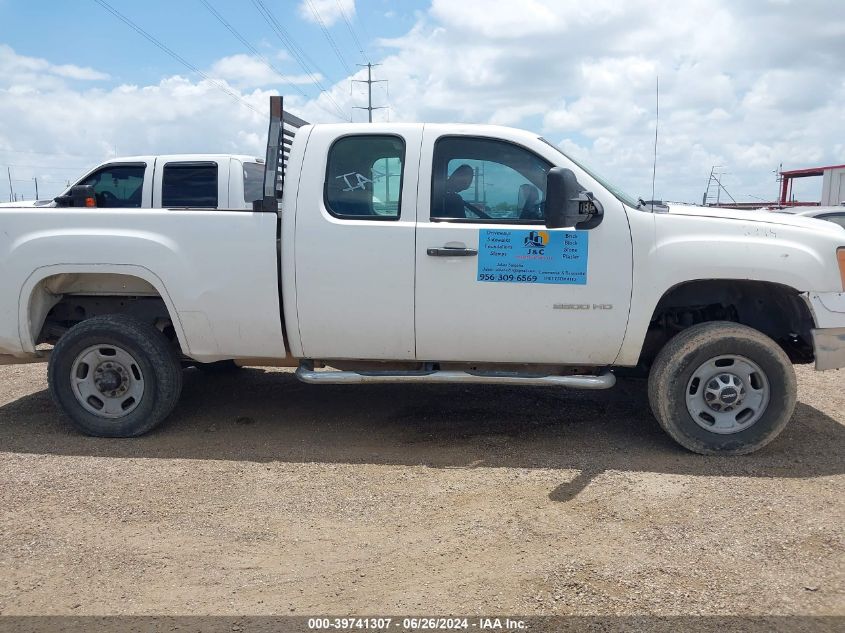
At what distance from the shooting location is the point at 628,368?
508 centimetres

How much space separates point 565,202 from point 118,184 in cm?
720

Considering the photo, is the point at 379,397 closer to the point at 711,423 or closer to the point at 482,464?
the point at 482,464

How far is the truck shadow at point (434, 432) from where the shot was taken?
4.51 metres

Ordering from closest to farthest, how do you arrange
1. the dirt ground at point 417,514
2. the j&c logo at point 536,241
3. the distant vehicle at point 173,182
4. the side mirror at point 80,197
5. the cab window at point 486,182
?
1. the dirt ground at point 417,514
2. the j&c logo at point 536,241
3. the cab window at point 486,182
4. the side mirror at point 80,197
5. the distant vehicle at point 173,182

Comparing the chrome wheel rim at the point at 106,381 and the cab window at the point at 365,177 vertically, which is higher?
the cab window at the point at 365,177

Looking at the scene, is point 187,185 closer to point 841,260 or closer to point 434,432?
point 434,432

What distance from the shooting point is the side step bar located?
457 cm

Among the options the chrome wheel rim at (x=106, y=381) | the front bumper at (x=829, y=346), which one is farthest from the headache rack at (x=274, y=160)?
the front bumper at (x=829, y=346)

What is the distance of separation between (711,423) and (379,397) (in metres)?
2.58

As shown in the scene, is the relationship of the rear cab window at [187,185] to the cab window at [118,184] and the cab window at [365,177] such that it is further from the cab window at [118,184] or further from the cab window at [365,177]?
the cab window at [365,177]

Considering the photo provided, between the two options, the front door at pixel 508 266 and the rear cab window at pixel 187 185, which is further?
the rear cab window at pixel 187 185

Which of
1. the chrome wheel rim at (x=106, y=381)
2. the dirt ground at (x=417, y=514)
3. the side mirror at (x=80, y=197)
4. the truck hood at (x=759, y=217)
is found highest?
the side mirror at (x=80, y=197)

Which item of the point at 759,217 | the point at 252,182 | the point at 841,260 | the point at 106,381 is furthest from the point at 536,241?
the point at 252,182

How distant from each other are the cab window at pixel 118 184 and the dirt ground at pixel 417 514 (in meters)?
4.45
